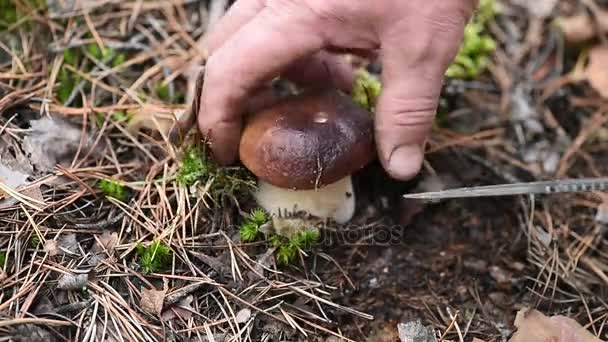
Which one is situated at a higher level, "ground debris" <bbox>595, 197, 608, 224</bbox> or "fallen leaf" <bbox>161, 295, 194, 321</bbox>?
"fallen leaf" <bbox>161, 295, 194, 321</bbox>

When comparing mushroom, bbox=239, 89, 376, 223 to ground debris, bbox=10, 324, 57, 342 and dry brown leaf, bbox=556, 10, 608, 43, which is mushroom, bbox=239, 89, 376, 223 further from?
dry brown leaf, bbox=556, 10, 608, 43

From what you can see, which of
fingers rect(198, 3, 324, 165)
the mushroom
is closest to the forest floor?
the mushroom

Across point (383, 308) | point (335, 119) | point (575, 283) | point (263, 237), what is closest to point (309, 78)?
point (335, 119)

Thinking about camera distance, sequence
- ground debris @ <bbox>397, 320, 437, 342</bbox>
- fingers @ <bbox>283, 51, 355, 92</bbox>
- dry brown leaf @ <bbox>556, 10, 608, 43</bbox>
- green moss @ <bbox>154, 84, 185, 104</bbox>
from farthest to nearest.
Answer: dry brown leaf @ <bbox>556, 10, 608, 43</bbox>
green moss @ <bbox>154, 84, 185, 104</bbox>
fingers @ <bbox>283, 51, 355, 92</bbox>
ground debris @ <bbox>397, 320, 437, 342</bbox>

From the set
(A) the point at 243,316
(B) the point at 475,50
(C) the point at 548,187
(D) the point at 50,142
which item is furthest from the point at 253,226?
(B) the point at 475,50

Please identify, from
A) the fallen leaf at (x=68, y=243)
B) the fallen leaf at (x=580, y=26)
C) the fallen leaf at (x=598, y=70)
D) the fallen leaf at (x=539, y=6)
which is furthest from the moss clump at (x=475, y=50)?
the fallen leaf at (x=68, y=243)

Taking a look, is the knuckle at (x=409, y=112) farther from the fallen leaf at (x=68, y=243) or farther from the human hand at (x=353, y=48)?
the fallen leaf at (x=68, y=243)

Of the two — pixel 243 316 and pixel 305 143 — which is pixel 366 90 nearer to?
pixel 305 143
